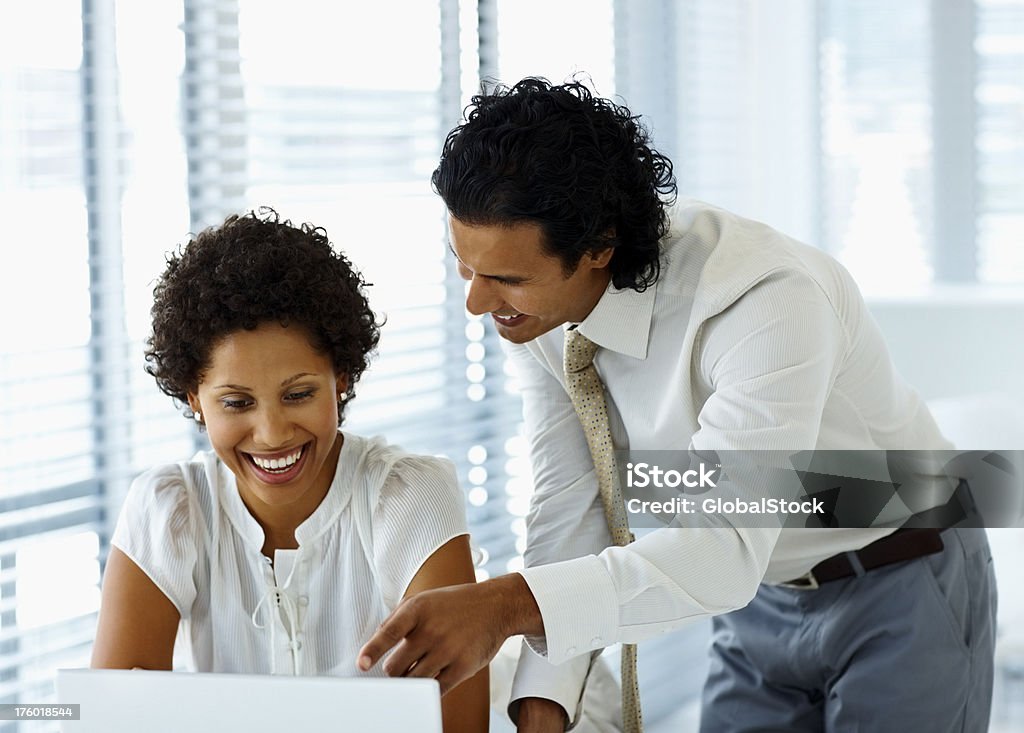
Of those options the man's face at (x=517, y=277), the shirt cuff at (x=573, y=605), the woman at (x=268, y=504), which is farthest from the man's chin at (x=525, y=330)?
the shirt cuff at (x=573, y=605)

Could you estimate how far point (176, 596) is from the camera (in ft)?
4.48

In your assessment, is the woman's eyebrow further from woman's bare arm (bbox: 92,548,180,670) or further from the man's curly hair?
woman's bare arm (bbox: 92,548,180,670)

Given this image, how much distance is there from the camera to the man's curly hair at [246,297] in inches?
52.5

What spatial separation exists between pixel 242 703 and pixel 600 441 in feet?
2.29

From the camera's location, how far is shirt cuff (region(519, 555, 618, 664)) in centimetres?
115

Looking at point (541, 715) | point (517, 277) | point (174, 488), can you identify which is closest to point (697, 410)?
point (517, 277)

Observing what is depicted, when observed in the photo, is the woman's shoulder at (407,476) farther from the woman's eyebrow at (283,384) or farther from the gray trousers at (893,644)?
the gray trousers at (893,644)

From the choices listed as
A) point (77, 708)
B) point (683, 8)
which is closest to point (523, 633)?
point (77, 708)

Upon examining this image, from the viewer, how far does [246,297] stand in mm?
1328

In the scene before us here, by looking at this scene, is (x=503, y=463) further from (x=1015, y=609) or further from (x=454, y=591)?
(x=454, y=591)

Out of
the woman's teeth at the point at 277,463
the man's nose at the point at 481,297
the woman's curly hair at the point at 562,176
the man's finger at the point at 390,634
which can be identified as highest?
the woman's curly hair at the point at 562,176

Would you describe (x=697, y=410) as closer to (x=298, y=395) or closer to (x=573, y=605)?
(x=573, y=605)

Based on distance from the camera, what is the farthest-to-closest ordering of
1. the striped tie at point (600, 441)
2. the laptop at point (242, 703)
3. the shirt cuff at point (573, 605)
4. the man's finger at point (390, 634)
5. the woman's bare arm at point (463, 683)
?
the striped tie at point (600, 441) < the woman's bare arm at point (463, 683) < the shirt cuff at point (573, 605) < the man's finger at point (390, 634) < the laptop at point (242, 703)

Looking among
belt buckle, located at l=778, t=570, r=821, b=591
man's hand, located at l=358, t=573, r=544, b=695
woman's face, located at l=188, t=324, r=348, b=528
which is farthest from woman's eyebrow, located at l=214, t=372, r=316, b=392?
belt buckle, located at l=778, t=570, r=821, b=591
